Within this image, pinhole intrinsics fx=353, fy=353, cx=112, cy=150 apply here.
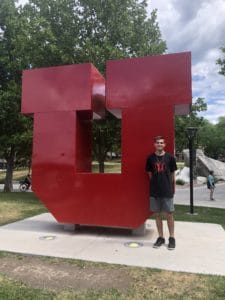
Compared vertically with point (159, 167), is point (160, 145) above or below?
above

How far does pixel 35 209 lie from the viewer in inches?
471

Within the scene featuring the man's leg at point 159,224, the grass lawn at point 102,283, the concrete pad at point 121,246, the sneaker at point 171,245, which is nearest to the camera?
the grass lawn at point 102,283

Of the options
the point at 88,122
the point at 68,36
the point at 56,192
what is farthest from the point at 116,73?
the point at 68,36

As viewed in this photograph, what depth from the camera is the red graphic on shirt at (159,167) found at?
6.65m

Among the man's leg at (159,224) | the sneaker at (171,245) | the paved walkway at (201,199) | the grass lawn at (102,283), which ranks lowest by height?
the paved walkway at (201,199)

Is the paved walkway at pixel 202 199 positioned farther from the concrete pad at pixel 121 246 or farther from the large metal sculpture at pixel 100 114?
the large metal sculpture at pixel 100 114

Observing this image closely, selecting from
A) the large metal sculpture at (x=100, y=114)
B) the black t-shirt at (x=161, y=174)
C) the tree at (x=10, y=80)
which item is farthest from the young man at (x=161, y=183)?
the tree at (x=10, y=80)

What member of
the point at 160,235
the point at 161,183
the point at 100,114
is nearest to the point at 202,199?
the point at 100,114

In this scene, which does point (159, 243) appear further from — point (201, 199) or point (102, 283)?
point (201, 199)

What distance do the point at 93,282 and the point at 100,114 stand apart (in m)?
4.53

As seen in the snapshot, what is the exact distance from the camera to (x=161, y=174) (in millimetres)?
6629

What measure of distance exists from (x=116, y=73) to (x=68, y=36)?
29.9 ft

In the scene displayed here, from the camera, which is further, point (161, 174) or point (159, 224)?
point (159, 224)

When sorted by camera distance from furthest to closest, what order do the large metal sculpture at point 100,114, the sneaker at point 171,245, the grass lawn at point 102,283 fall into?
the large metal sculpture at point 100,114 < the sneaker at point 171,245 < the grass lawn at point 102,283
